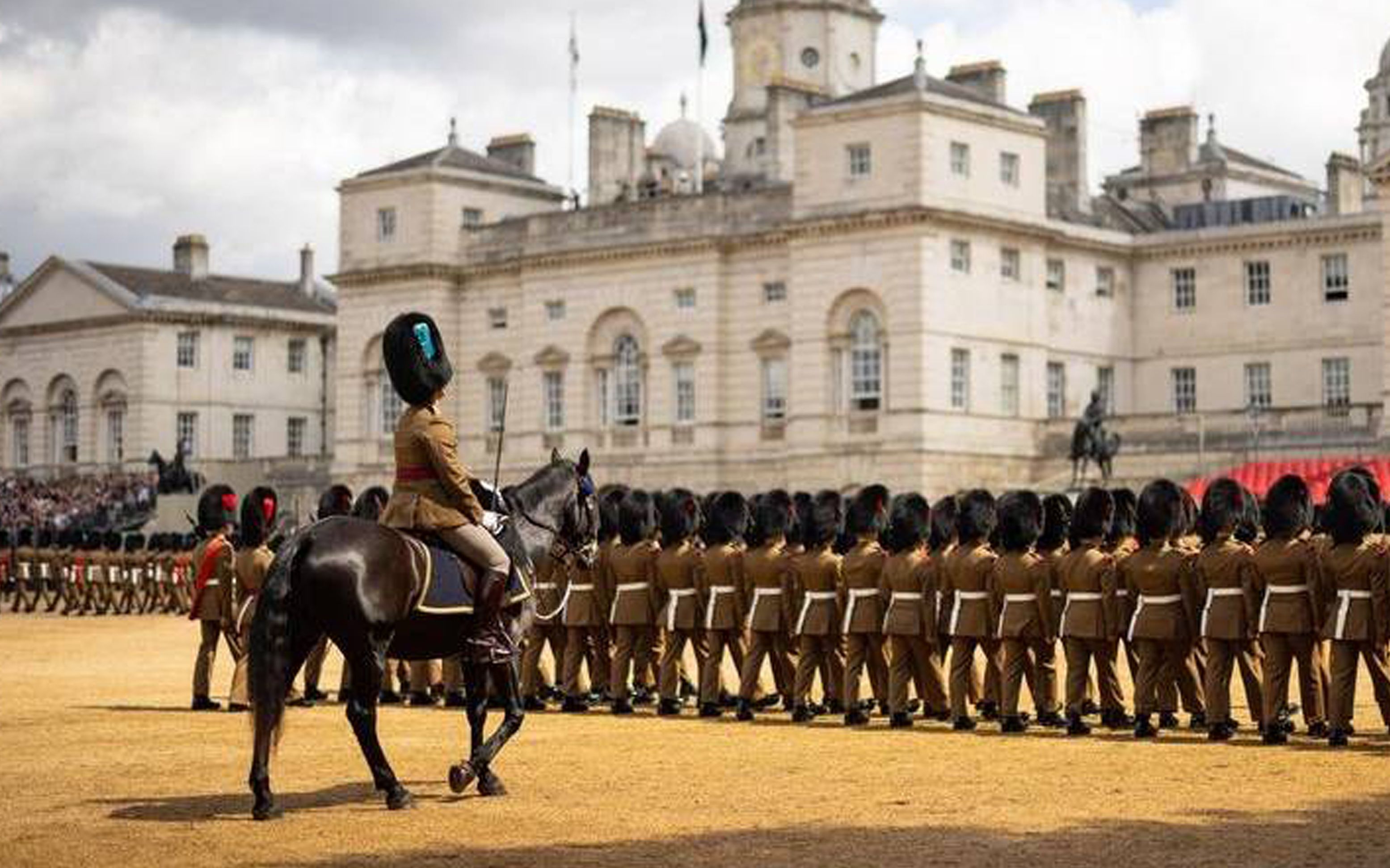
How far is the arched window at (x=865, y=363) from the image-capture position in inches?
2344

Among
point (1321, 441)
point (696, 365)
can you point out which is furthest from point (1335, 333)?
point (696, 365)

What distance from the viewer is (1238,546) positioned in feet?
62.5

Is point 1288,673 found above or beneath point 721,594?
beneath

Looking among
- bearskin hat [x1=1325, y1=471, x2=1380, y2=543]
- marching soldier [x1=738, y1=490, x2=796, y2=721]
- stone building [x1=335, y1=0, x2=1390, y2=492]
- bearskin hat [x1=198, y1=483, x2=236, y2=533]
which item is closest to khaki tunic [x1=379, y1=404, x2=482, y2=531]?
marching soldier [x1=738, y1=490, x2=796, y2=721]

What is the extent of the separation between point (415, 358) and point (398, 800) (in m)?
2.75

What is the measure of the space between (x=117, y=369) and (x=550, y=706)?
62974mm

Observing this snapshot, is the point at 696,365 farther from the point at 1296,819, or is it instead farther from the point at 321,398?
the point at 1296,819

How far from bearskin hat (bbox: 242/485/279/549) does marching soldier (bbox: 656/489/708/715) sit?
3.64m

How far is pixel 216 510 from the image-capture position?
23.4m

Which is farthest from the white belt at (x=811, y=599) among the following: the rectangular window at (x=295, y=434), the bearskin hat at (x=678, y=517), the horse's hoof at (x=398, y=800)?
the rectangular window at (x=295, y=434)

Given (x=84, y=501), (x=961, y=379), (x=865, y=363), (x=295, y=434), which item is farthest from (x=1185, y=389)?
(x=84, y=501)

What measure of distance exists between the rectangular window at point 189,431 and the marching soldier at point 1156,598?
66212mm

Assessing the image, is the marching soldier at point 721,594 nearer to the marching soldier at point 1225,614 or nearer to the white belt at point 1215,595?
the marching soldier at point 1225,614

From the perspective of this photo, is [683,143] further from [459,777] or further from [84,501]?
[459,777]
